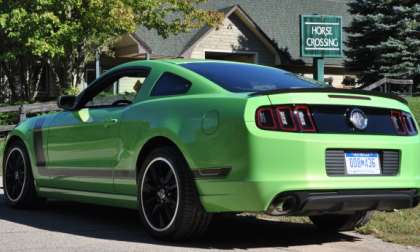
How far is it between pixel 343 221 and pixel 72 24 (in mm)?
14006

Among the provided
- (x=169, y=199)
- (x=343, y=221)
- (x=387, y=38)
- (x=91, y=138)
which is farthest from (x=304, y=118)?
(x=387, y=38)

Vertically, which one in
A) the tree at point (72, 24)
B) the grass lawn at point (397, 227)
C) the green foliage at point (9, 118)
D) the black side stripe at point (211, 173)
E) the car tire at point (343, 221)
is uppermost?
the tree at point (72, 24)

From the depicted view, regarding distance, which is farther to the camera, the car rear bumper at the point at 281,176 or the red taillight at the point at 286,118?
the red taillight at the point at 286,118

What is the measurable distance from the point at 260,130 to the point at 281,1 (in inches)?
1311

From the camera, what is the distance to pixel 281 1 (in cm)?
3791

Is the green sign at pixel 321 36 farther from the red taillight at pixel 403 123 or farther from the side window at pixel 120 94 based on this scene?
the red taillight at pixel 403 123

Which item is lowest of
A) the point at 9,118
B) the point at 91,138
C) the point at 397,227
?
the point at 9,118

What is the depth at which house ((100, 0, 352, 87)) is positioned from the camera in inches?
1158

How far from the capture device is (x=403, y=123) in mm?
6133

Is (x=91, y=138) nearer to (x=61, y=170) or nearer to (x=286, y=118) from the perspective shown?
(x=61, y=170)

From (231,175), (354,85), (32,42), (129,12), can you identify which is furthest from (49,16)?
(354,85)

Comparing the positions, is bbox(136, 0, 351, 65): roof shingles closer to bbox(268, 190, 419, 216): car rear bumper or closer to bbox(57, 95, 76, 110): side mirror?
bbox(57, 95, 76, 110): side mirror

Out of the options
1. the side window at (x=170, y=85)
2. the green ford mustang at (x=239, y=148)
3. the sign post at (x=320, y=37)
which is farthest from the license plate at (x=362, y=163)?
the sign post at (x=320, y=37)

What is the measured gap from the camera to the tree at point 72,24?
742 inches
